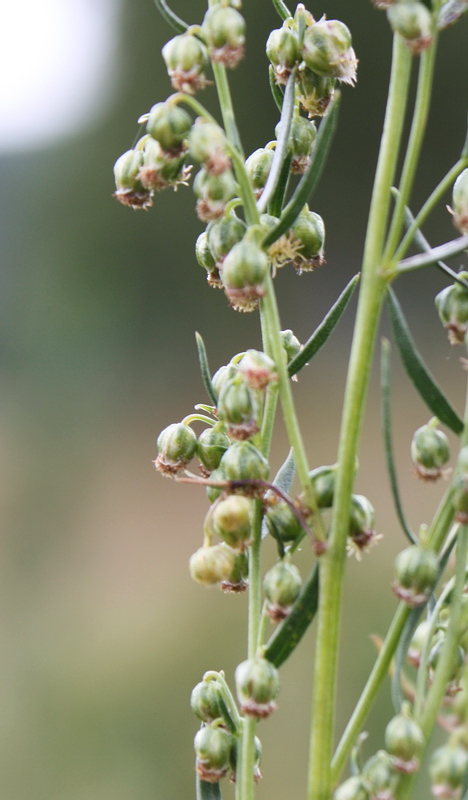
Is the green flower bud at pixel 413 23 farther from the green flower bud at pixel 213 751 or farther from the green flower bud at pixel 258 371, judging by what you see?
the green flower bud at pixel 213 751

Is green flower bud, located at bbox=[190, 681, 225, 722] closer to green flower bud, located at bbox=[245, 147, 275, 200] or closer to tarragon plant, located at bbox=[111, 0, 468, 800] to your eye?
tarragon plant, located at bbox=[111, 0, 468, 800]

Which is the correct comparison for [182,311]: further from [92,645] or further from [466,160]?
[466,160]

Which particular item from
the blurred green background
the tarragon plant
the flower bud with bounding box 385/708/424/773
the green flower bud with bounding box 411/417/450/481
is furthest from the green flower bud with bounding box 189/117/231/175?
the blurred green background

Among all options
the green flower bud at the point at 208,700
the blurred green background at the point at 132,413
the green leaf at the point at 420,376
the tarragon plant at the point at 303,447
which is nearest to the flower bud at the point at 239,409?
the tarragon plant at the point at 303,447

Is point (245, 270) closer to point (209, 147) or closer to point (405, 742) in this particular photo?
point (209, 147)

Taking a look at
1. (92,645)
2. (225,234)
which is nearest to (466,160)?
(225,234)
